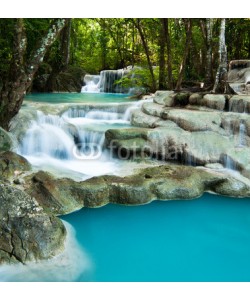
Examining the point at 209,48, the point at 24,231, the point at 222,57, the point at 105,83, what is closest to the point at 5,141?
the point at 24,231

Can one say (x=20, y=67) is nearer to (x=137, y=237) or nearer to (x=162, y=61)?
(x=137, y=237)

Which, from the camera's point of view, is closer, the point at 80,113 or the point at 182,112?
the point at 182,112

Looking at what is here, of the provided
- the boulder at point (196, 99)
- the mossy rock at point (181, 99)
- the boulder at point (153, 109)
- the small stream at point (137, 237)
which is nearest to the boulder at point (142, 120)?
the boulder at point (153, 109)

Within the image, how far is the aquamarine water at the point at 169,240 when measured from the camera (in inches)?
163

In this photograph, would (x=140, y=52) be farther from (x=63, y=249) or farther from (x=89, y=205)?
(x=63, y=249)

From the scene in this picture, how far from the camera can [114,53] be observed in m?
23.2

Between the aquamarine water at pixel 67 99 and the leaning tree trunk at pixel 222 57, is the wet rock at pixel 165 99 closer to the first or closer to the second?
the leaning tree trunk at pixel 222 57

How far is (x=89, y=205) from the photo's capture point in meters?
5.73

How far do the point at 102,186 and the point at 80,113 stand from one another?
16.0 ft

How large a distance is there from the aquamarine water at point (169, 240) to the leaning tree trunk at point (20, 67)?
131 inches

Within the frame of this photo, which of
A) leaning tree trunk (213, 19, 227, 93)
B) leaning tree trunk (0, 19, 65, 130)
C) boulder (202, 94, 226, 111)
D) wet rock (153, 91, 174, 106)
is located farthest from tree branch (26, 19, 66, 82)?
leaning tree trunk (213, 19, 227, 93)

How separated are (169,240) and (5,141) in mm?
4204

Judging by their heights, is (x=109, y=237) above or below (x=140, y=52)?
below

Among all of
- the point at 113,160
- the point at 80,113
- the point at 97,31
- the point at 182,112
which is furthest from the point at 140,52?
the point at 113,160
